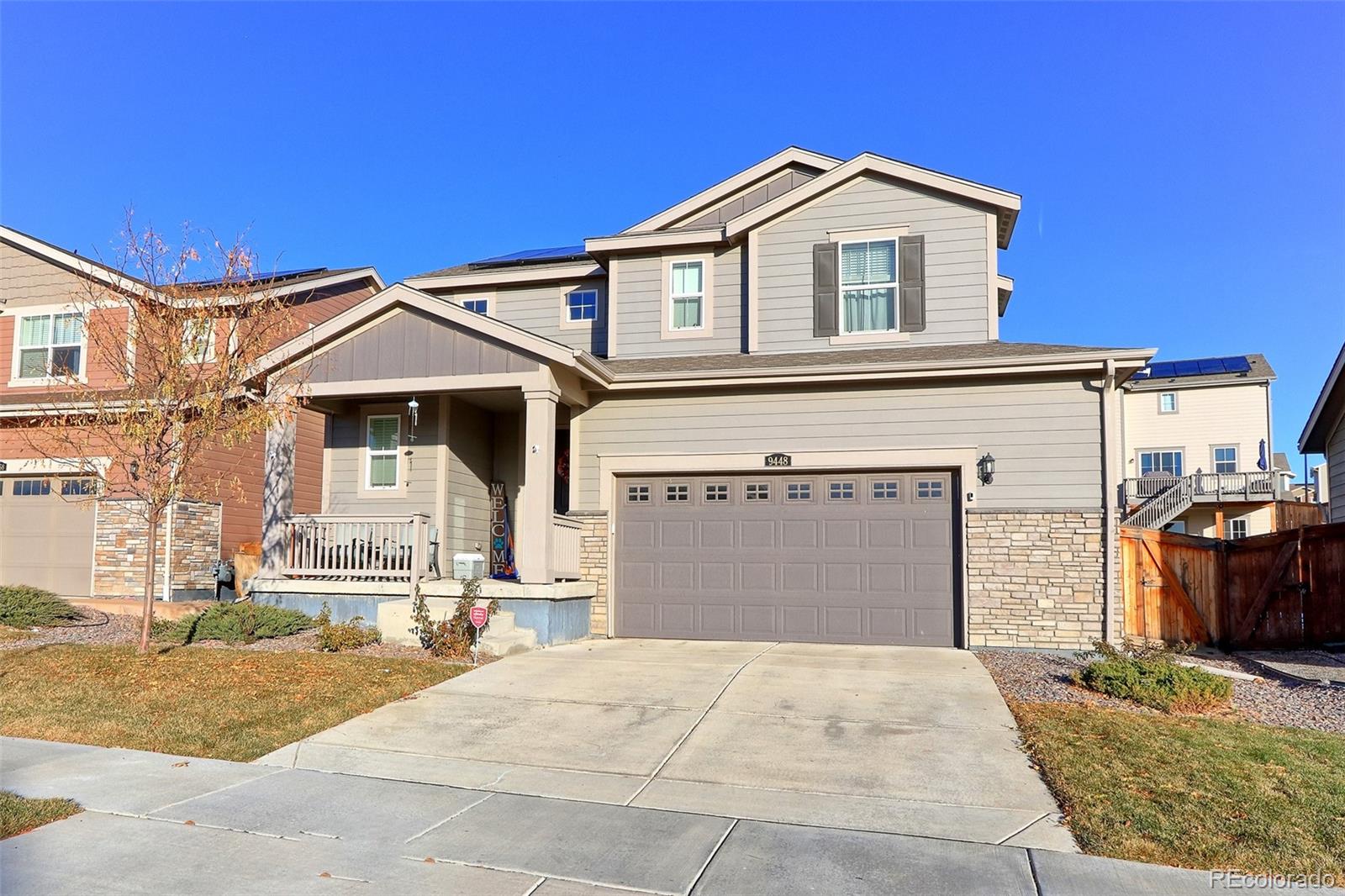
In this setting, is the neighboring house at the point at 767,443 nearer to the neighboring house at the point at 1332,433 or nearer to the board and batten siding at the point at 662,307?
the board and batten siding at the point at 662,307

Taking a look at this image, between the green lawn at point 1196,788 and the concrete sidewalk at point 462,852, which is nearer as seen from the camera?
the concrete sidewalk at point 462,852

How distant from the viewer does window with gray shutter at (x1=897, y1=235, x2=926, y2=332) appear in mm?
13148

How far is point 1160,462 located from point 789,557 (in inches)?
1038

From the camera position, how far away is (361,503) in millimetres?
14008

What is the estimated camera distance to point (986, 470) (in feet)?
38.9

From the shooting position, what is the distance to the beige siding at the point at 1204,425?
32438 millimetres

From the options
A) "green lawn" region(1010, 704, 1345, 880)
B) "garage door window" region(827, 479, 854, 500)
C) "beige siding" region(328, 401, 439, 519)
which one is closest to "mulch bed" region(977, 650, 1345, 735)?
"green lawn" region(1010, 704, 1345, 880)

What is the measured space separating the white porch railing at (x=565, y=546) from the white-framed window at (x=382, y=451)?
3.21 meters

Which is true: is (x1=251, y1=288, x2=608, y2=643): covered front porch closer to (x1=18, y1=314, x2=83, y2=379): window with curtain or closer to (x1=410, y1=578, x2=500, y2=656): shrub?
(x1=410, y1=578, x2=500, y2=656): shrub

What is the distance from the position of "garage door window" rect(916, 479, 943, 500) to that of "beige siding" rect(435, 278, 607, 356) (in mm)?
6140

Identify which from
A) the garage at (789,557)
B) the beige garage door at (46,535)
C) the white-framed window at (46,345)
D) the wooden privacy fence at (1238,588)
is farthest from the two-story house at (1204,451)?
the white-framed window at (46,345)

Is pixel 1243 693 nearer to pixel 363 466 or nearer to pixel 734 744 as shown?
pixel 734 744

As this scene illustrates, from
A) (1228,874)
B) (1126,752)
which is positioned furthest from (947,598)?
(1228,874)

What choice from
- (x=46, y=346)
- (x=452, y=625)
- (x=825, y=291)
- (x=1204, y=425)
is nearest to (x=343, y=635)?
(x=452, y=625)
